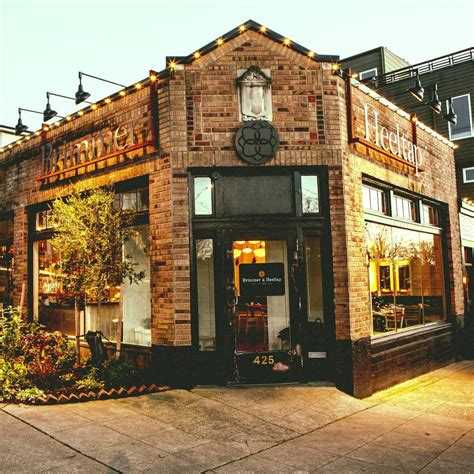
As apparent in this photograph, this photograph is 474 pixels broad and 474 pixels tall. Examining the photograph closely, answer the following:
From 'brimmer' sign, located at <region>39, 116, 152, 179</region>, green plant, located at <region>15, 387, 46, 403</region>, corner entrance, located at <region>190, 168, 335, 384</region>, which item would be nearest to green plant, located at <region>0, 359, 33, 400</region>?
green plant, located at <region>15, 387, 46, 403</region>

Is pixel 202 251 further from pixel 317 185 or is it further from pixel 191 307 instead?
pixel 317 185

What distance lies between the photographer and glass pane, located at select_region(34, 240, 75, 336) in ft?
29.7

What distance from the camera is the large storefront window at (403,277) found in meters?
8.24

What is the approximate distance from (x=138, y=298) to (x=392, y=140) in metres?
5.54

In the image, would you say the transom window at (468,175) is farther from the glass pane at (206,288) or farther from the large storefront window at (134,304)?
the large storefront window at (134,304)

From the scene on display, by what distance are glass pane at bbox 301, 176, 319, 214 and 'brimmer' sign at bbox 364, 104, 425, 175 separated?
57.0 inches

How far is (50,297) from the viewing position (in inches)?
373

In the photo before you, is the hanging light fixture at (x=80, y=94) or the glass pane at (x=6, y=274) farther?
the glass pane at (x=6, y=274)

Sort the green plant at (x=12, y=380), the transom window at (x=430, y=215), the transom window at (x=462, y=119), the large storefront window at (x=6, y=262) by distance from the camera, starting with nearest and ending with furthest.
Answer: the green plant at (x=12, y=380) → the transom window at (x=430, y=215) → the large storefront window at (x=6, y=262) → the transom window at (x=462, y=119)

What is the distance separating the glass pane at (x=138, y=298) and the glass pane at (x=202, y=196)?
3.48 feet

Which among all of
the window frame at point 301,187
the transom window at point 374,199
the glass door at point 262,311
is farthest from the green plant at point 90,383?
the transom window at point 374,199

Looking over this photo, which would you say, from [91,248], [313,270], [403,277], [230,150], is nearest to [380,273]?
[403,277]

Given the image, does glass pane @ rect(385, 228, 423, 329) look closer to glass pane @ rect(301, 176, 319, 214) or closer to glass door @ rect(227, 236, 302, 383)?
glass pane @ rect(301, 176, 319, 214)

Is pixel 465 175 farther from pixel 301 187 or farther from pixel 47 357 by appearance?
pixel 47 357
